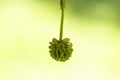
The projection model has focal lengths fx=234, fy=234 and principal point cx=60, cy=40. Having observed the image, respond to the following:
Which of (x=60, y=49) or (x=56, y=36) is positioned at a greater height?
(x=56, y=36)

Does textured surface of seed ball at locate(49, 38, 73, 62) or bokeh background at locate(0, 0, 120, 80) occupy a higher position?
bokeh background at locate(0, 0, 120, 80)

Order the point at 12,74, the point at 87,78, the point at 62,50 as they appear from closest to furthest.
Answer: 1. the point at 62,50
2. the point at 12,74
3. the point at 87,78

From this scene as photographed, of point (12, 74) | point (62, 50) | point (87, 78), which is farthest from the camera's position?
point (87, 78)

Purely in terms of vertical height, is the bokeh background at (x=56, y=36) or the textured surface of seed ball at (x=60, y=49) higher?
the bokeh background at (x=56, y=36)

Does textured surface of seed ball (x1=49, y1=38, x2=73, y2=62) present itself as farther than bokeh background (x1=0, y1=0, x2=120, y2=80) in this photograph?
No

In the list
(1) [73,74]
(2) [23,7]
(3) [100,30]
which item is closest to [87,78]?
(1) [73,74]

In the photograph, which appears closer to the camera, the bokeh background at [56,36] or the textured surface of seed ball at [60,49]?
the textured surface of seed ball at [60,49]

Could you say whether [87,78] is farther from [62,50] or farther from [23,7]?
[23,7]

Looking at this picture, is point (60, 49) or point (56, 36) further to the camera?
point (56, 36)
